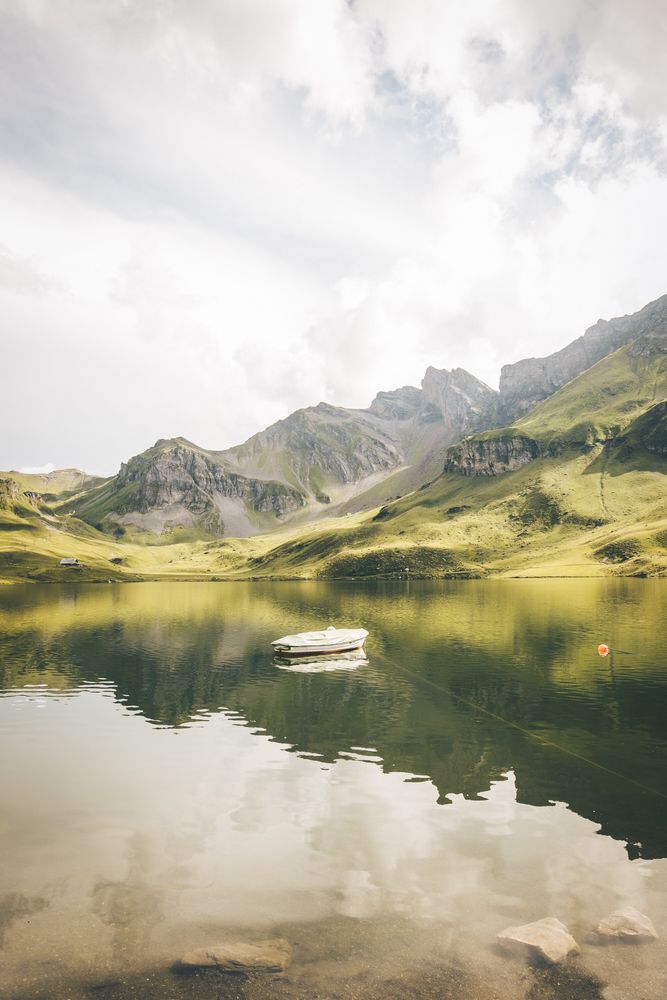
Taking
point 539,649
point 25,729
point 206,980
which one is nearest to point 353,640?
point 539,649

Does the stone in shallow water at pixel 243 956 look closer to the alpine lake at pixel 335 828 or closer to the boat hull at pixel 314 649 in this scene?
the alpine lake at pixel 335 828

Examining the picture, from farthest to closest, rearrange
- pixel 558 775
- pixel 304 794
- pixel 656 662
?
pixel 656 662
pixel 558 775
pixel 304 794

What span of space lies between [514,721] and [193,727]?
28061mm

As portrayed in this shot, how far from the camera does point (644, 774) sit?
33656mm

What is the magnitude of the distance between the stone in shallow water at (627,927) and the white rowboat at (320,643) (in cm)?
5998

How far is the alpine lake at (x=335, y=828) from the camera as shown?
56.4 feet

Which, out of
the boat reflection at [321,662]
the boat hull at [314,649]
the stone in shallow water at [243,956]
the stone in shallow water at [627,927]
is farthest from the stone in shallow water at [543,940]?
the boat hull at [314,649]

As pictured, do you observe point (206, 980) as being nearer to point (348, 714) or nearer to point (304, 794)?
point (304, 794)

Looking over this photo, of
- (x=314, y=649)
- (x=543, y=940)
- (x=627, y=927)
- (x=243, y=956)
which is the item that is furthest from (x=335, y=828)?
(x=314, y=649)

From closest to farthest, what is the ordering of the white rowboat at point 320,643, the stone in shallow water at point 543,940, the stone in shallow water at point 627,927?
the stone in shallow water at point 543,940 < the stone in shallow water at point 627,927 < the white rowboat at point 320,643

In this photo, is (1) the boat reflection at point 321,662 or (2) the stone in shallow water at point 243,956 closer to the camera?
(2) the stone in shallow water at point 243,956

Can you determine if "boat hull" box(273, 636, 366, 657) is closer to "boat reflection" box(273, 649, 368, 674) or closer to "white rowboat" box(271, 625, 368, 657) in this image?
"white rowboat" box(271, 625, 368, 657)

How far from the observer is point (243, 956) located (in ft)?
57.7

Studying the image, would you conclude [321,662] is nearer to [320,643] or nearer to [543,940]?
[320,643]
